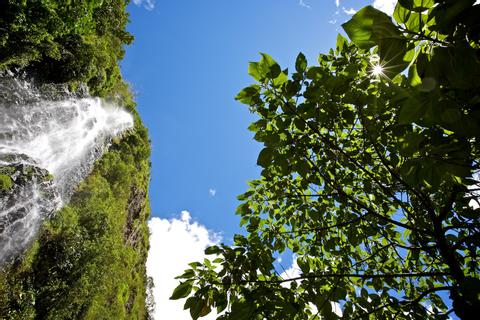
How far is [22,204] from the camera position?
32.3 feet

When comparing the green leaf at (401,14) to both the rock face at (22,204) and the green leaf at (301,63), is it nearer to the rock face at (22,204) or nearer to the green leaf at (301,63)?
the green leaf at (301,63)

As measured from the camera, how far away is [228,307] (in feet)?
4.42

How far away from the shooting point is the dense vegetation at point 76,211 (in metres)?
9.00

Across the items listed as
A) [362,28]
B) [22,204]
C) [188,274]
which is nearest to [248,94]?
[362,28]

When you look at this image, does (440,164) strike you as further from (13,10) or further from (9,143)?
(9,143)

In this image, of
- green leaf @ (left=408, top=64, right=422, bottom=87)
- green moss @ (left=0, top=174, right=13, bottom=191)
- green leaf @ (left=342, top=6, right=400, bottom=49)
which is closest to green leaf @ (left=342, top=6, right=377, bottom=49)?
green leaf @ (left=342, top=6, right=400, bottom=49)

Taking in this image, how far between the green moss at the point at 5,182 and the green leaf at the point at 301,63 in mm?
11661

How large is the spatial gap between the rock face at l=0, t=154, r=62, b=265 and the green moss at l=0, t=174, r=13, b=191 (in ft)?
0.38

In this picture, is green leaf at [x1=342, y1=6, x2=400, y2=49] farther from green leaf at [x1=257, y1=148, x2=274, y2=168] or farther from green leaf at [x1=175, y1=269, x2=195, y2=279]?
green leaf at [x1=175, y1=269, x2=195, y2=279]

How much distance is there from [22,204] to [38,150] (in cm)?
382

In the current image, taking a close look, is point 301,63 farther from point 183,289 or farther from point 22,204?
point 22,204

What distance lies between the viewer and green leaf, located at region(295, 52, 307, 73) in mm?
1293

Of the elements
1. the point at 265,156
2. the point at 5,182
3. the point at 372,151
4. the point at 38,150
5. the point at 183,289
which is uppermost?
the point at 38,150

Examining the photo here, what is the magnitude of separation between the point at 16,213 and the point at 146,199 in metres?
15.4
